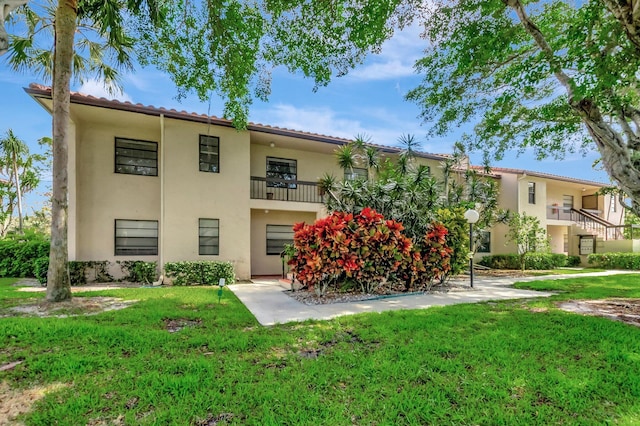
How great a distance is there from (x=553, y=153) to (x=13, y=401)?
16.0 m

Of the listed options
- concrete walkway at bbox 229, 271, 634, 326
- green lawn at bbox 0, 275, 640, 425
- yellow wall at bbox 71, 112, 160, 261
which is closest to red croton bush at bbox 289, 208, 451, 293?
concrete walkway at bbox 229, 271, 634, 326

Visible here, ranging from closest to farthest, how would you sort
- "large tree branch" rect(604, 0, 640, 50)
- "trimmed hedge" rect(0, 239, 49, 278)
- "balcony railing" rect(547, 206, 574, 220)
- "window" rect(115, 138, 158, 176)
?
"large tree branch" rect(604, 0, 640, 50)
"window" rect(115, 138, 158, 176)
"trimmed hedge" rect(0, 239, 49, 278)
"balcony railing" rect(547, 206, 574, 220)

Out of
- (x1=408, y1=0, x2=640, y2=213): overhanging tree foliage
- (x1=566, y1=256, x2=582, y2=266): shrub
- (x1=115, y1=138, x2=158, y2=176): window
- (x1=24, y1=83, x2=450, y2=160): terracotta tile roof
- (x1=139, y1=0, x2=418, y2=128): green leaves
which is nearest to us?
(x1=408, y1=0, x2=640, y2=213): overhanging tree foliage

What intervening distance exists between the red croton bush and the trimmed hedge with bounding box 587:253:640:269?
16.9 m

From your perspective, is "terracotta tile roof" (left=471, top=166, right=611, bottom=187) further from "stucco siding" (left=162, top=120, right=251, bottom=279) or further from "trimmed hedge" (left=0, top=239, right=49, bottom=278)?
"trimmed hedge" (left=0, top=239, right=49, bottom=278)

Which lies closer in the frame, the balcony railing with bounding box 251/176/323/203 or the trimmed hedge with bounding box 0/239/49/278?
the trimmed hedge with bounding box 0/239/49/278

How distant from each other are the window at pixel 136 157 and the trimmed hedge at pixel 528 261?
59.2ft

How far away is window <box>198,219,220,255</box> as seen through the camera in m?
11.9

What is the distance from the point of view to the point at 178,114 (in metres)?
11.3

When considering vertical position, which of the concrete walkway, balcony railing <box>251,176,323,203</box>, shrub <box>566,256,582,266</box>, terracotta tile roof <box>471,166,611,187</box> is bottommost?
shrub <box>566,256,582,266</box>

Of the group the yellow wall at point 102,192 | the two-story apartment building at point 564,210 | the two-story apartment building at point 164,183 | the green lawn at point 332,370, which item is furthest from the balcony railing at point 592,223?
the yellow wall at point 102,192

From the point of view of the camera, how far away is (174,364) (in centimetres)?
388

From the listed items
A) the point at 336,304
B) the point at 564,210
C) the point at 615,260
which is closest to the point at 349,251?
the point at 336,304

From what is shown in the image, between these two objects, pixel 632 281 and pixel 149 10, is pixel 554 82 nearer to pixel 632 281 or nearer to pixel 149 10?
pixel 632 281
